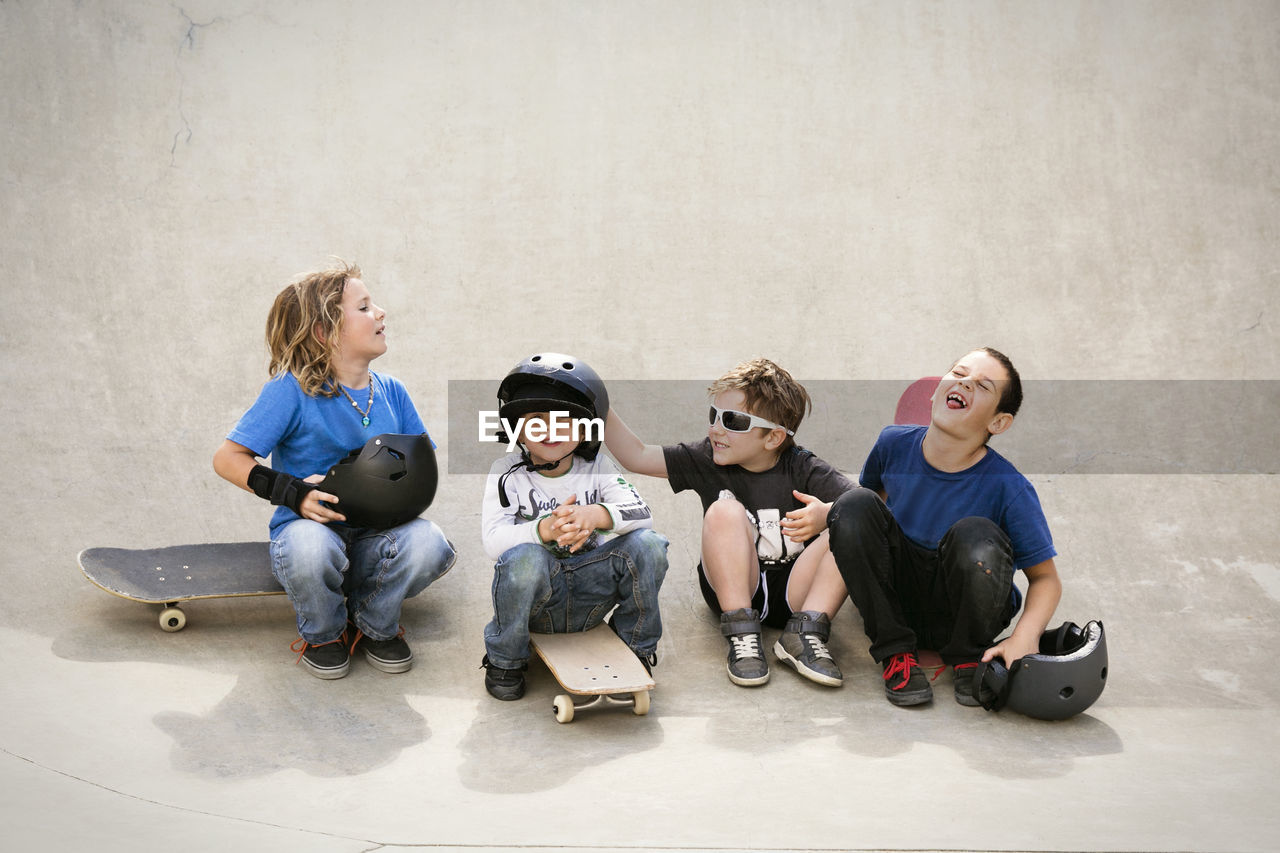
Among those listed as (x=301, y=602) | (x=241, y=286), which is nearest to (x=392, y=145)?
(x=241, y=286)

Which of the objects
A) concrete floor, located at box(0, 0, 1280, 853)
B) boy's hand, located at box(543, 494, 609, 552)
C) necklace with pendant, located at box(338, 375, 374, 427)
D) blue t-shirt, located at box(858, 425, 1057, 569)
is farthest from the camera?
concrete floor, located at box(0, 0, 1280, 853)

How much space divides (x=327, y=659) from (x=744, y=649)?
1.30 m

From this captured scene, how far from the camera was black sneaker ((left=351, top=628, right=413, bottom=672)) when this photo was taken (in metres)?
3.43

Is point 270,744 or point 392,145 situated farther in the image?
point 392,145

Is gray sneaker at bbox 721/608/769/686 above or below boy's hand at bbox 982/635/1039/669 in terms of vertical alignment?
below

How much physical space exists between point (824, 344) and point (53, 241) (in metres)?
3.79

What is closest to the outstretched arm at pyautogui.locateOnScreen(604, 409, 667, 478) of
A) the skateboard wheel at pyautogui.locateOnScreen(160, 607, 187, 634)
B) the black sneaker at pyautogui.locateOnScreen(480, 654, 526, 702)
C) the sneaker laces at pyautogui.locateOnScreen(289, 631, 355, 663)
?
the black sneaker at pyautogui.locateOnScreen(480, 654, 526, 702)

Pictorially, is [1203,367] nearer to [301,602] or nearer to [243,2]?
[301,602]

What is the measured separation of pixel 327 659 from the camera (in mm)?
3354

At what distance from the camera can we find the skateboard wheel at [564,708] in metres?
3.07

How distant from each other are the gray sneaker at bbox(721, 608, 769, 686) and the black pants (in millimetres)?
332

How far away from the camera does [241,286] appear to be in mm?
5273

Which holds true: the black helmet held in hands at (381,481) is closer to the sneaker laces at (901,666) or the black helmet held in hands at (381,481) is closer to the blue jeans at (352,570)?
the blue jeans at (352,570)

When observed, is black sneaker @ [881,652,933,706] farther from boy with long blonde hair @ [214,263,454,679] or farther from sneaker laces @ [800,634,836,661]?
boy with long blonde hair @ [214,263,454,679]
